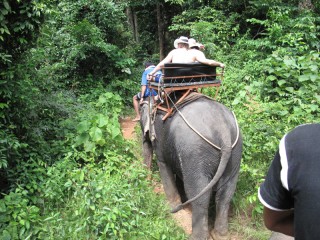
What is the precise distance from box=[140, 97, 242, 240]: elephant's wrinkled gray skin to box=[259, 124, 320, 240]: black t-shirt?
90.6 inches

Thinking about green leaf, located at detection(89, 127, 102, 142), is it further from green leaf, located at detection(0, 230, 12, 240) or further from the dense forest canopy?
green leaf, located at detection(0, 230, 12, 240)

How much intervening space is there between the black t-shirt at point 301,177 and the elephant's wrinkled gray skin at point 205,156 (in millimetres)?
2302

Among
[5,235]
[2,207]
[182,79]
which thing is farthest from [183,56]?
[5,235]

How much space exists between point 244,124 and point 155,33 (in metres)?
13.9

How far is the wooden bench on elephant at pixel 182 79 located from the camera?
4250mm

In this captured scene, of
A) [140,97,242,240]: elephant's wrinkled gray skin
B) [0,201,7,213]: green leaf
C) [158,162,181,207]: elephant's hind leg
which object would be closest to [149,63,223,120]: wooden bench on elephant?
[140,97,242,240]: elephant's wrinkled gray skin

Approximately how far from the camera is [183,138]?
3.67 m

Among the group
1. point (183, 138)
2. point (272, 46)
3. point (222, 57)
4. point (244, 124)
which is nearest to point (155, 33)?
point (222, 57)

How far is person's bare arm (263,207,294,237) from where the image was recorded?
1214 mm

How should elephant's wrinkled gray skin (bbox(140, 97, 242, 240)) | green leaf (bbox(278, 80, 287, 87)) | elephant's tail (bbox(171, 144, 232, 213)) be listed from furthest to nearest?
green leaf (bbox(278, 80, 287, 87)) < elephant's wrinkled gray skin (bbox(140, 97, 242, 240)) < elephant's tail (bbox(171, 144, 232, 213))

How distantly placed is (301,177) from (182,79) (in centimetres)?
346

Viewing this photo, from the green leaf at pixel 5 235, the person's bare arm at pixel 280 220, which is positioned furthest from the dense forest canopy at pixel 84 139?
the person's bare arm at pixel 280 220

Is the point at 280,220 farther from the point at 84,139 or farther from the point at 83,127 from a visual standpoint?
the point at 83,127

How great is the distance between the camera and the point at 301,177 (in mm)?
1003
